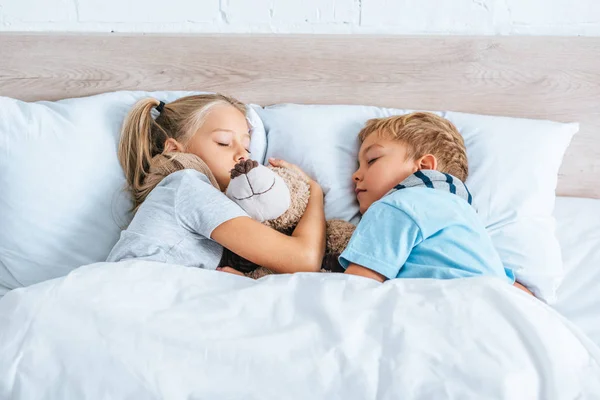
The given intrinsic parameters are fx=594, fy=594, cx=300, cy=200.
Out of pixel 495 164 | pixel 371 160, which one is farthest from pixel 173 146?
pixel 495 164

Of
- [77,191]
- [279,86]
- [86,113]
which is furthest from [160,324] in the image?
[279,86]

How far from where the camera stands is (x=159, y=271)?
3.25 ft

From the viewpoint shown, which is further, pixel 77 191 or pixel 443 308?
pixel 77 191

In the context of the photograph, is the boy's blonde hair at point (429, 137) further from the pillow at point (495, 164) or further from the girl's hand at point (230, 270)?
the girl's hand at point (230, 270)

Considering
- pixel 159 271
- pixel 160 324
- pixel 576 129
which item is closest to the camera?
pixel 160 324

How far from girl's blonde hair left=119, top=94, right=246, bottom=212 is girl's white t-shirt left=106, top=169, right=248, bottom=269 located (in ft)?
0.42

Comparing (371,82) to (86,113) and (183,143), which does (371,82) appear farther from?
(86,113)

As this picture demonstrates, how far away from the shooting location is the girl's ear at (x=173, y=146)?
132 cm

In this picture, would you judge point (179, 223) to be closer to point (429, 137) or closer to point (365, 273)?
point (365, 273)

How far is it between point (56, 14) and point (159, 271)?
93 cm

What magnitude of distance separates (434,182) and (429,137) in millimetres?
177

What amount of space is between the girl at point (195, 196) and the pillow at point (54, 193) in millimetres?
54

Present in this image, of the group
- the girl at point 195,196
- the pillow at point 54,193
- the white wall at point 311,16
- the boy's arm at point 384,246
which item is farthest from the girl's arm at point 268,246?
the white wall at point 311,16

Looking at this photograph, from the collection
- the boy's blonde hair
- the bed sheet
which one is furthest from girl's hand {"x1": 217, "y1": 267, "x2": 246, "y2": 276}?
the bed sheet
